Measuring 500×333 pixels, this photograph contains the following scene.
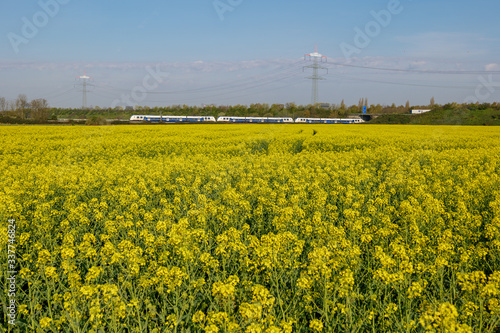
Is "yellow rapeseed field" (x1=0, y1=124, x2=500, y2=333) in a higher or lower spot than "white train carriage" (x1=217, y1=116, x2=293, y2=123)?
lower

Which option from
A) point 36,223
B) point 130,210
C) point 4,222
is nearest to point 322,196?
point 130,210

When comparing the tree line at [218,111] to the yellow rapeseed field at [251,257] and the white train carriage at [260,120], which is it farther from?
the yellow rapeseed field at [251,257]

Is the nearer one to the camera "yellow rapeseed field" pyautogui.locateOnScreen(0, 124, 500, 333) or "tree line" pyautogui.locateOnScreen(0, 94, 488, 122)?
"yellow rapeseed field" pyautogui.locateOnScreen(0, 124, 500, 333)

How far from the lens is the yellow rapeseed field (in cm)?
352

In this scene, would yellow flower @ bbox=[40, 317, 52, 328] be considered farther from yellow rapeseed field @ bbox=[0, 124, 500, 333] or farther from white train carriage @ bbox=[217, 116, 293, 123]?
white train carriage @ bbox=[217, 116, 293, 123]

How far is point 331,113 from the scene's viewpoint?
3878 inches

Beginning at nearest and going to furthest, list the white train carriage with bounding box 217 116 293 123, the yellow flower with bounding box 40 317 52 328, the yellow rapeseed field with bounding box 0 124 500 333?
the yellow flower with bounding box 40 317 52 328 < the yellow rapeseed field with bounding box 0 124 500 333 < the white train carriage with bounding box 217 116 293 123

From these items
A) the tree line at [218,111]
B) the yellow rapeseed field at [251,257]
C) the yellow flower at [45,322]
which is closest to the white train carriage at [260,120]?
the tree line at [218,111]

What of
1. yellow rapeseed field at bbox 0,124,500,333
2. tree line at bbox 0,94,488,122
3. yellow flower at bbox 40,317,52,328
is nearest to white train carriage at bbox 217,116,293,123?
tree line at bbox 0,94,488,122

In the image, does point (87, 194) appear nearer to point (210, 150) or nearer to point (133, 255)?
point (133, 255)

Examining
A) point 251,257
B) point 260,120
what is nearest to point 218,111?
point 260,120

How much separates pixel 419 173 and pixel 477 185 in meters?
→ 2.15

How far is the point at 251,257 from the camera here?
4.98 m

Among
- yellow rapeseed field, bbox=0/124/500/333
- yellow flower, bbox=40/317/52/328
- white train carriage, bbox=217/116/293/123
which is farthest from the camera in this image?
white train carriage, bbox=217/116/293/123
